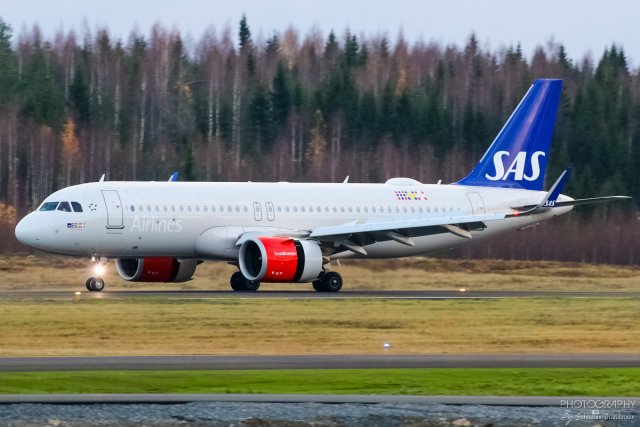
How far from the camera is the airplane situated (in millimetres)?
45062

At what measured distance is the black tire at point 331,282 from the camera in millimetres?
47469

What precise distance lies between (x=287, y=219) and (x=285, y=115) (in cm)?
5623

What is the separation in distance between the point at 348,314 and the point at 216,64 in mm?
80727

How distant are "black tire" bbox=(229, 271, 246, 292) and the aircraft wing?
9.02 feet

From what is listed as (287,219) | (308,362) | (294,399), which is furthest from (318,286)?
(294,399)

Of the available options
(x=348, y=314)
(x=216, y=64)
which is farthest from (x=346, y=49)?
(x=348, y=314)

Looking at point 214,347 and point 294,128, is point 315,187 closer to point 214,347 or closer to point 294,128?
point 214,347

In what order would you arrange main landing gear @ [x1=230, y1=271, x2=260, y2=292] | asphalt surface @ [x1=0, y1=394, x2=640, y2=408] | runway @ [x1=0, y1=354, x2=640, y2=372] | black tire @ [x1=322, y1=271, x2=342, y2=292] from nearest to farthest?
1. asphalt surface @ [x1=0, y1=394, x2=640, y2=408]
2. runway @ [x1=0, y1=354, x2=640, y2=372]
3. main landing gear @ [x1=230, y1=271, x2=260, y2=292]
4. black tire @ [x1=322, y1=271, x2=342, y2=292]

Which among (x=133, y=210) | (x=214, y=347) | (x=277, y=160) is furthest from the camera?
(x=277, y=160)

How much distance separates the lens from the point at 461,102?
364 ft

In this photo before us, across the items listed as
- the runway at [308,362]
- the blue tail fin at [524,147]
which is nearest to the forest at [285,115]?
the blue tail fin at [524,147]

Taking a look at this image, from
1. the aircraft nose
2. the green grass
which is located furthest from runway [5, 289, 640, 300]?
the green grass

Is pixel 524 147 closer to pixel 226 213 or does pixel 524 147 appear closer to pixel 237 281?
pixel 226 213

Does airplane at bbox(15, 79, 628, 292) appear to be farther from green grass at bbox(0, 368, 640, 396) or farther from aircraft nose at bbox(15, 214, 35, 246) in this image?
green grass at bbox(0, 368, 640, 396)
